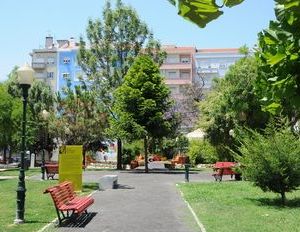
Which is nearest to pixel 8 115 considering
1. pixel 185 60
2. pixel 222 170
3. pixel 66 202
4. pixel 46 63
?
pixel 222 170

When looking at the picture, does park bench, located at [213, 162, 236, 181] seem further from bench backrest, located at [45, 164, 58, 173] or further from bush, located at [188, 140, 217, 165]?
bush, located at [188, 140, 217, 165]

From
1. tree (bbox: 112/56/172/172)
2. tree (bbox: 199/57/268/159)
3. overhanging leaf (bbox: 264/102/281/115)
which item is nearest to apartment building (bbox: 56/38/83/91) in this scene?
tree (bbox: 199/57/268/159)

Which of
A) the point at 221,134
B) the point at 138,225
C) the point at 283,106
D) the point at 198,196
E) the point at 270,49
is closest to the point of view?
the point at 270,49

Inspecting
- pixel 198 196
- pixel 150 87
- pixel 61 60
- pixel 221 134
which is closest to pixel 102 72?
pixel 150 87

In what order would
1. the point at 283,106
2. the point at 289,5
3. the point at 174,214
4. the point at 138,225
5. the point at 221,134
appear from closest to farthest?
the point at 289,5, the point at 283,106, the point at 138,225, the point at 174,214, the point at 221,134

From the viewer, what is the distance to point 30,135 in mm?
48344

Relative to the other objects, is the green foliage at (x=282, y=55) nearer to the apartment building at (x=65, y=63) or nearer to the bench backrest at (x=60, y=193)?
the bench backrest at (x=60, y=193)

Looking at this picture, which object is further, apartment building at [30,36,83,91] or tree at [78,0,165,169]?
apartment building at [30,36,83,91]

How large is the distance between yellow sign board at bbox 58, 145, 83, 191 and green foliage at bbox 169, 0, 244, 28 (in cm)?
2035

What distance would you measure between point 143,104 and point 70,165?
16.2 m

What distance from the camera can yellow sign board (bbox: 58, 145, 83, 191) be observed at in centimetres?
2189

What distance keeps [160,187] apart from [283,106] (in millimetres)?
21891

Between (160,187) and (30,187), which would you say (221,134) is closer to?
(160,187)

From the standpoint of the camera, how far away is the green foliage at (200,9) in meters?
1.86
